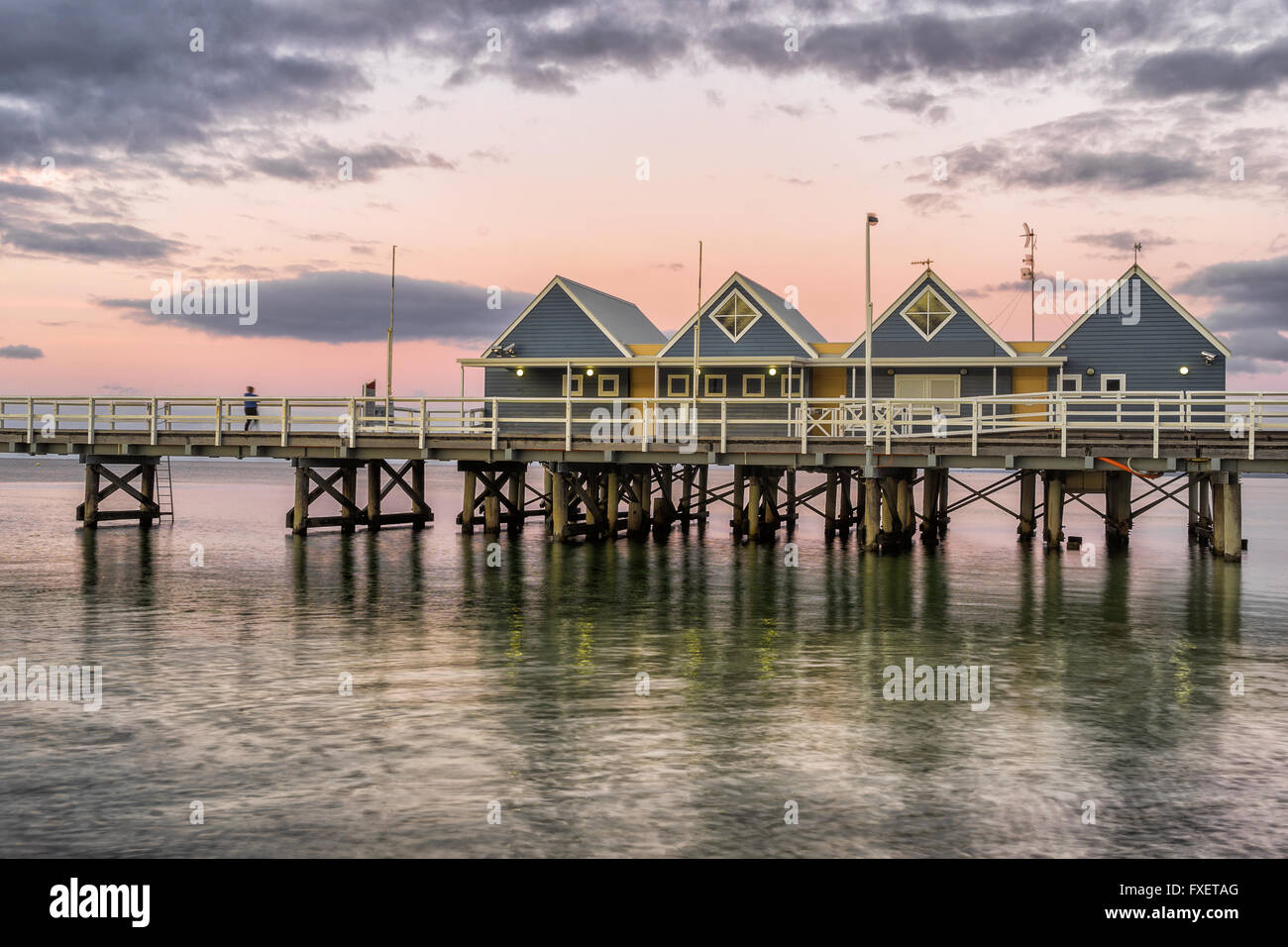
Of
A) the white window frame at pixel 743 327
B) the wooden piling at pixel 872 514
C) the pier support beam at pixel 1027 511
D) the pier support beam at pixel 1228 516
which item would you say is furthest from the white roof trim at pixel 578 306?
the pier support beam at pixel 1228 516

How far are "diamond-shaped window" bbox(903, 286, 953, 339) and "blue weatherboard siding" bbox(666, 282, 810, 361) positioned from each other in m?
3.83

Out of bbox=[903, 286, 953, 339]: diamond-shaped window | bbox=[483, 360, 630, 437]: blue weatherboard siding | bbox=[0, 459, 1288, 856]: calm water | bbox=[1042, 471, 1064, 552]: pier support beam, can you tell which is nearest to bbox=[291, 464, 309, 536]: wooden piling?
bbox=[483, 360, 630, 437]: blue weatherboard siding

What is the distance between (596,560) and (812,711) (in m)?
16.5

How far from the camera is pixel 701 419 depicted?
3381 centimetres

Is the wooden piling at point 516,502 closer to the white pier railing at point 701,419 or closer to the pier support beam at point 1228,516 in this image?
the white pier railing at point 701,419

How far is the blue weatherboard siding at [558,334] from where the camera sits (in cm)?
3984

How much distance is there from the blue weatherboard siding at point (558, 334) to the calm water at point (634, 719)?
1581cm

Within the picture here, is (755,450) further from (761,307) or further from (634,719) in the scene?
(634,719)

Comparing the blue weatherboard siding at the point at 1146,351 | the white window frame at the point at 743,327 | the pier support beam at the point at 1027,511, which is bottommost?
the pier support beam at the point at 1027,511

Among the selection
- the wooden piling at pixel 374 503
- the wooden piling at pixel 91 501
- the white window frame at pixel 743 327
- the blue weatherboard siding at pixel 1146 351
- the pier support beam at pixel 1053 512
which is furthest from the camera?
the white window frame at pixel 743 327

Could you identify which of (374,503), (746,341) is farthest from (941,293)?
(374,503)

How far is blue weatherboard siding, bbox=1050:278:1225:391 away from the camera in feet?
119

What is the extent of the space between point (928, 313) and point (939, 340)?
952mm
